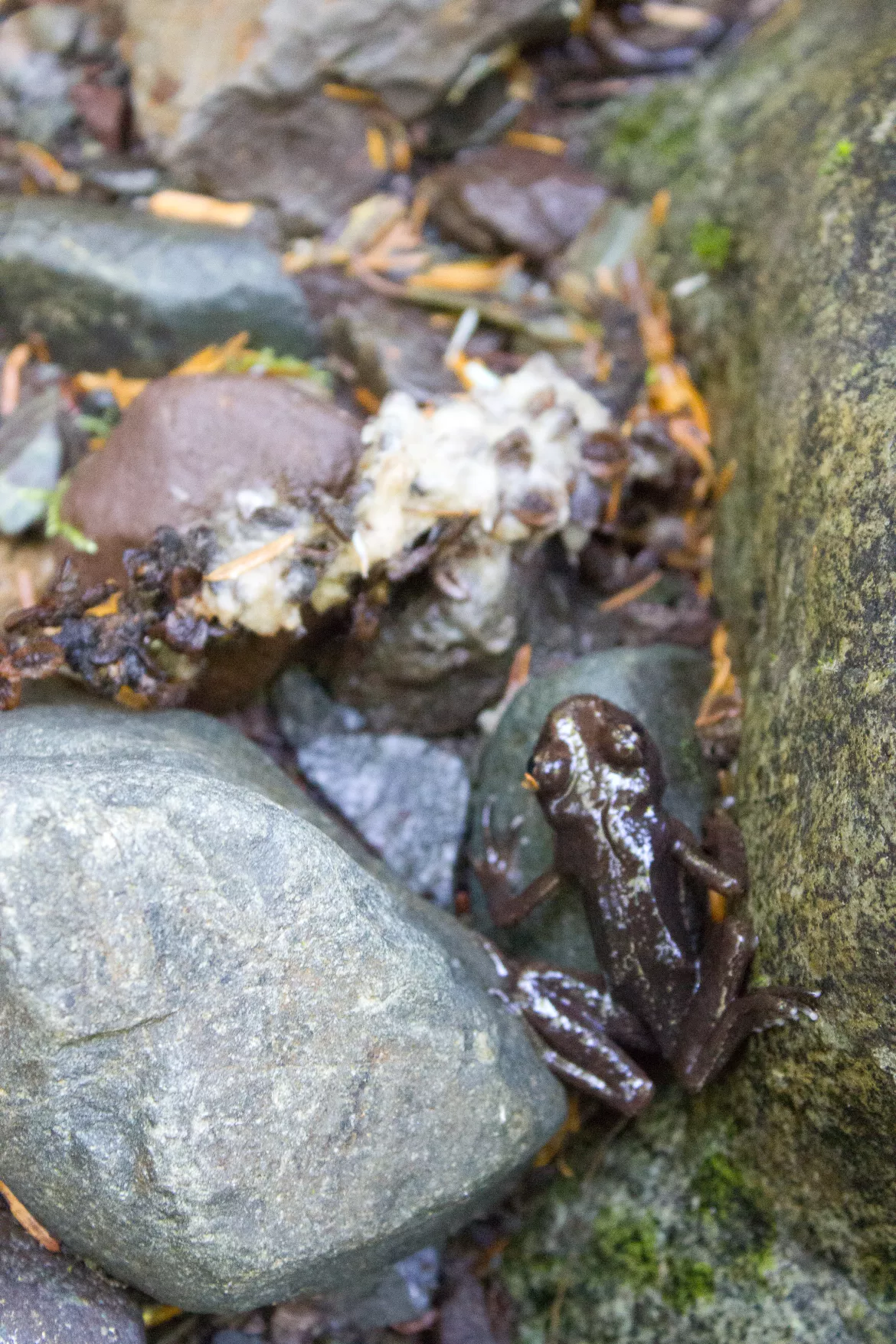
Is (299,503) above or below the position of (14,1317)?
above

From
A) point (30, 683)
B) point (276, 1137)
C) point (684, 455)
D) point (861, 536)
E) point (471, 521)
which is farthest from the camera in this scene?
point (684, 455)

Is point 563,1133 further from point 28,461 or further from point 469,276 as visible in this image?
point 469,276

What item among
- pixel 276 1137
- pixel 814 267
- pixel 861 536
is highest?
pixel 814 267

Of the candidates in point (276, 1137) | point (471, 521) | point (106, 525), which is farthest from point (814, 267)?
point (276, 1137)

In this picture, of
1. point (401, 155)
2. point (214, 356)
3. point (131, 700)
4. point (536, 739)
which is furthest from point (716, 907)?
point (401, 155)

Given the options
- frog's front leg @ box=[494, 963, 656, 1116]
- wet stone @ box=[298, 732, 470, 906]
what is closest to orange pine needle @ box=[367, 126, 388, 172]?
wet stone @ box=[298, 732, 470, 906]

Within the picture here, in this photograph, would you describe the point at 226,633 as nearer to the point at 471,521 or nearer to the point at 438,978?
the point at 471,521
